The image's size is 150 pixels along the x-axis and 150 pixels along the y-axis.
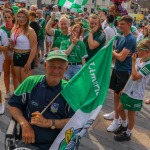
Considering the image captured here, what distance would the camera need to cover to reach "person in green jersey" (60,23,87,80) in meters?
3.72

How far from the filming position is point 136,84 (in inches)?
126

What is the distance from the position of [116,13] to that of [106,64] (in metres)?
5.06

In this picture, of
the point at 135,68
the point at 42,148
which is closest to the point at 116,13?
the point at 135,68

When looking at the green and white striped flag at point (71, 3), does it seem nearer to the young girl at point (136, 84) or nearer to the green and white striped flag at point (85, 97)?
the young girl at point (136, 84)

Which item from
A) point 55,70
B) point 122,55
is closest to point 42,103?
point 55,70

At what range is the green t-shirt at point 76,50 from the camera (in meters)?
3.77

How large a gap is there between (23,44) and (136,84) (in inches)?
75.5

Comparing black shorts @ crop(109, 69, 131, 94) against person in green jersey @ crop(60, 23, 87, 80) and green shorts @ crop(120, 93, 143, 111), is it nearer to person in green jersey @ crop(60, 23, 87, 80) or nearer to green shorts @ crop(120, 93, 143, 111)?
green shorts @ crop(120, 93, 143, 111)

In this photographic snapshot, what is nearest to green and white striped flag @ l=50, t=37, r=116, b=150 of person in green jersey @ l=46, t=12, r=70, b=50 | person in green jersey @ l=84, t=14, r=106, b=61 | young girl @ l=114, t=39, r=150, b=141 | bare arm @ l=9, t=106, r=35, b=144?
bare arm @ l=9, t=106, r=35, b=144

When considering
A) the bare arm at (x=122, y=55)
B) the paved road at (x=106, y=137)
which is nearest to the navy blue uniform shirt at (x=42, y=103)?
the paved road at (x=106, y=137)

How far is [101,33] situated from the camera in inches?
157

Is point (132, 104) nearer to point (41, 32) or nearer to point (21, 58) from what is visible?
point (21, 58)

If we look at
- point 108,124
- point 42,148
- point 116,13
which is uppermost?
point 116,13

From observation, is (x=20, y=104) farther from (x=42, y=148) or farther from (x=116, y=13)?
(x=116, y=13)
